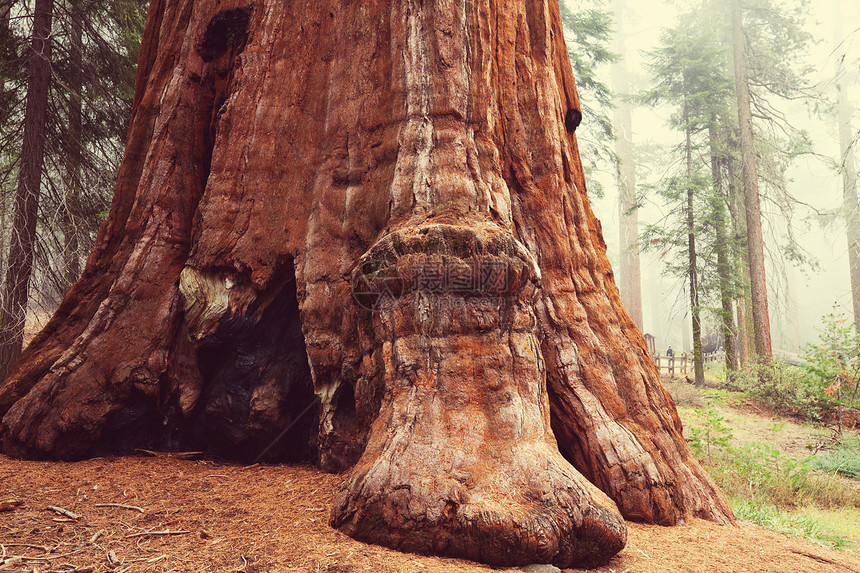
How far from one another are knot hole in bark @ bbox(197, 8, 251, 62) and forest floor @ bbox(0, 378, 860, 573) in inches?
140

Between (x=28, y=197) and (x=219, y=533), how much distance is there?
590 centimetres

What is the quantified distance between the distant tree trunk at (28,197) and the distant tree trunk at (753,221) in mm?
15620

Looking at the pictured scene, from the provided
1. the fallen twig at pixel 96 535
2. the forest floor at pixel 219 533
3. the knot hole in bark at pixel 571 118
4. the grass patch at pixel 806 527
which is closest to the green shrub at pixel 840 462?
the grass patch at pixel 806 527

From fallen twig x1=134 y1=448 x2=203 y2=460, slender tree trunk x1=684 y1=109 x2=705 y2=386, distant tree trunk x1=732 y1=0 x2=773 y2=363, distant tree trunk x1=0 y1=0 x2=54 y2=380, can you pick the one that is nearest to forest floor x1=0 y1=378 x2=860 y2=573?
fallen twig x1=134 y1=448 x2=203 y2=460

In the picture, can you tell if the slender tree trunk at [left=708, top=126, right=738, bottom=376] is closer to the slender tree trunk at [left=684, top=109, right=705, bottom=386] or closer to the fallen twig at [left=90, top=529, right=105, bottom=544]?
the slender tree trunk at [left=684, top=109, right=705, bottom=386]

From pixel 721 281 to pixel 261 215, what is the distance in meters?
14.0

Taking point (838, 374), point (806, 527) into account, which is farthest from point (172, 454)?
point (838, 374)

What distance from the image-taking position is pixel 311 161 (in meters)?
4.56

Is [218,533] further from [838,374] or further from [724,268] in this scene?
[724,268]

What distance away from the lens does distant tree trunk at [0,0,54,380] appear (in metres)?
6.42

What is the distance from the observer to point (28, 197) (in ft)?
21.8

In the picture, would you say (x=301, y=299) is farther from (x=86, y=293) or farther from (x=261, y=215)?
(x=86, y=293)

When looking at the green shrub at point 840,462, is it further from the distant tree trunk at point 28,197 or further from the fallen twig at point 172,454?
the distant tree trunk at point 28,197

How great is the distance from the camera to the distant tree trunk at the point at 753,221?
1495 centimetres
